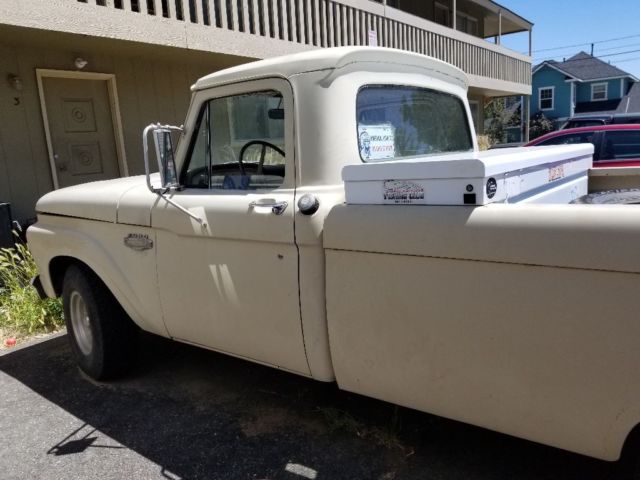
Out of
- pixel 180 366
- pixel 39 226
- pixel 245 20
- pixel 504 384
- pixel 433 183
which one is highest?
pixel 245 20

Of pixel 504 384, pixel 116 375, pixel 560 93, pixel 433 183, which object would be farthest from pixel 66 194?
pixel 560 93

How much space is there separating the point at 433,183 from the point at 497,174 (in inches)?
9.4

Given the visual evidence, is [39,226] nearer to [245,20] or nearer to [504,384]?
[504,384]

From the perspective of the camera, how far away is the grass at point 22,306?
5.02 metres

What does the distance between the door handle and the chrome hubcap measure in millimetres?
1874

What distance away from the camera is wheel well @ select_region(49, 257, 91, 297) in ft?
12.8

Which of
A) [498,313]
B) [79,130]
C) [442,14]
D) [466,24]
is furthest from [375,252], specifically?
[466,24]

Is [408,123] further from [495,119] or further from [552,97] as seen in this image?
[552,97]

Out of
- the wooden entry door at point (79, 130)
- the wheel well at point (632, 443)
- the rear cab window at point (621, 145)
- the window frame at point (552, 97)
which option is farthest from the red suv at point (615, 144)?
the window frame at point (552, 97)

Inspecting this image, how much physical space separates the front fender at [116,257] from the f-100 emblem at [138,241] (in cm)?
2

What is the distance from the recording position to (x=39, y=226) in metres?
3.91

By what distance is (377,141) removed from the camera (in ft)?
9.23

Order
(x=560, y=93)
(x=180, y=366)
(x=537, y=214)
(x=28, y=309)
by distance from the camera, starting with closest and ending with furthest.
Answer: (x=537, y=214)
(x=180, y=366)
(x=28, y=309)
(x=560, y=93)

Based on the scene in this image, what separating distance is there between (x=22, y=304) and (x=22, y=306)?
0.08ft
